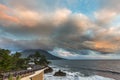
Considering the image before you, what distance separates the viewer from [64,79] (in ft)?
159

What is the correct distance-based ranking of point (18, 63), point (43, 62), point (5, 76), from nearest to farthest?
point (5, 76) → point (18, 63) → point (43, 62)

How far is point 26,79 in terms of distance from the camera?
1661 cm

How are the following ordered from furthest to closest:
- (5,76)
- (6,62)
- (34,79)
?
(6,62) < (34,79) < (5,76)

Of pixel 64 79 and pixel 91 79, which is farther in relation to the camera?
pixel 91 79

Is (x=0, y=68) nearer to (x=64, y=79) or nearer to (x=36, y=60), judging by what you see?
(x=64, y=79)

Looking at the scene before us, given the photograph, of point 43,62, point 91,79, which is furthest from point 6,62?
point 43,62

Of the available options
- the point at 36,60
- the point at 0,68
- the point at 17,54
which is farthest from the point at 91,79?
the point at 0,68

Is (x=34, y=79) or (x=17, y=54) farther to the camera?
(x=17, y=54)

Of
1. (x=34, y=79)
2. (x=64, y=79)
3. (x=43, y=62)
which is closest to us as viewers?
(x=34, y=79)

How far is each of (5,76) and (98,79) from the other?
39991 millimetres

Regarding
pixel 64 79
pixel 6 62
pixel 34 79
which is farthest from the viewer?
pixel 64 79

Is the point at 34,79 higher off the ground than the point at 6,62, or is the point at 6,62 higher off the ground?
the point at 6,62

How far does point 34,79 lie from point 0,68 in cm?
542

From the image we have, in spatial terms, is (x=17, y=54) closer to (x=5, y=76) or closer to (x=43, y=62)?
(x=5, y=76)
